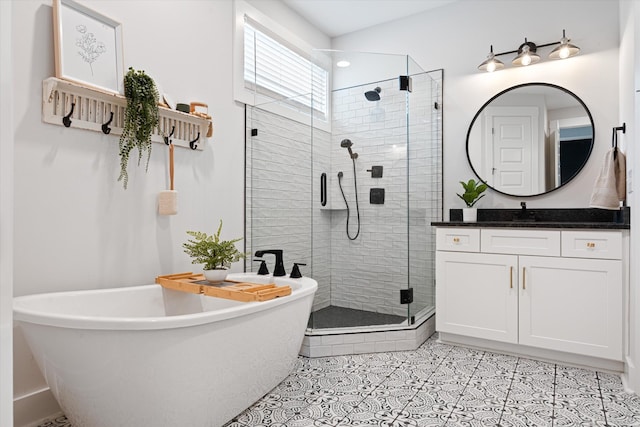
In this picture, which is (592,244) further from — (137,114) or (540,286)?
(137,114)

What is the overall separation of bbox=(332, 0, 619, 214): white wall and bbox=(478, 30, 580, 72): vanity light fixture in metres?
0.06

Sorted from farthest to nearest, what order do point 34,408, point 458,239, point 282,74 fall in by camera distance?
point 282,74 → point 458,239 → point 34,408

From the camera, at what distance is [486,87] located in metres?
3.42

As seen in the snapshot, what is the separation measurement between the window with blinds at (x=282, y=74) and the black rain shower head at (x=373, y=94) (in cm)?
33

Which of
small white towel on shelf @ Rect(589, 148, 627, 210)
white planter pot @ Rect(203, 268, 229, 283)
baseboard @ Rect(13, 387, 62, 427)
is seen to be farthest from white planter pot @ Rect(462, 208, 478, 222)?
baseboard @ Rect(13, 387, 62, 427)

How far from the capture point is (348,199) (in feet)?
10.5

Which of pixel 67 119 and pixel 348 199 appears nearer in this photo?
pixel 67 119

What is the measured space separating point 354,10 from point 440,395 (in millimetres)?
3294

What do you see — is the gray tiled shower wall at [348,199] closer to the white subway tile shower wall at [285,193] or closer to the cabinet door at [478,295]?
the white subway tile shower wall at [285,193]

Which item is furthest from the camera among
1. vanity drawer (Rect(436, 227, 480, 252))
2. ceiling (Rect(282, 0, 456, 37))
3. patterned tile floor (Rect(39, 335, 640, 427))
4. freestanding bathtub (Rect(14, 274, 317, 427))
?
ceiling (Rect(282, 0, 456, 37))

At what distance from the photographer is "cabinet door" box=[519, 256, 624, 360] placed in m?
2.41

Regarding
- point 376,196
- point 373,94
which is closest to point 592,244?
point 376,196

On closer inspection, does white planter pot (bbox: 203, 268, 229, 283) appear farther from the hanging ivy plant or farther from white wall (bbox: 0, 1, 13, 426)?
white wall (bbox: 0, 1, 13, 426)

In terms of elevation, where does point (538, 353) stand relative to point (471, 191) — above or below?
below
